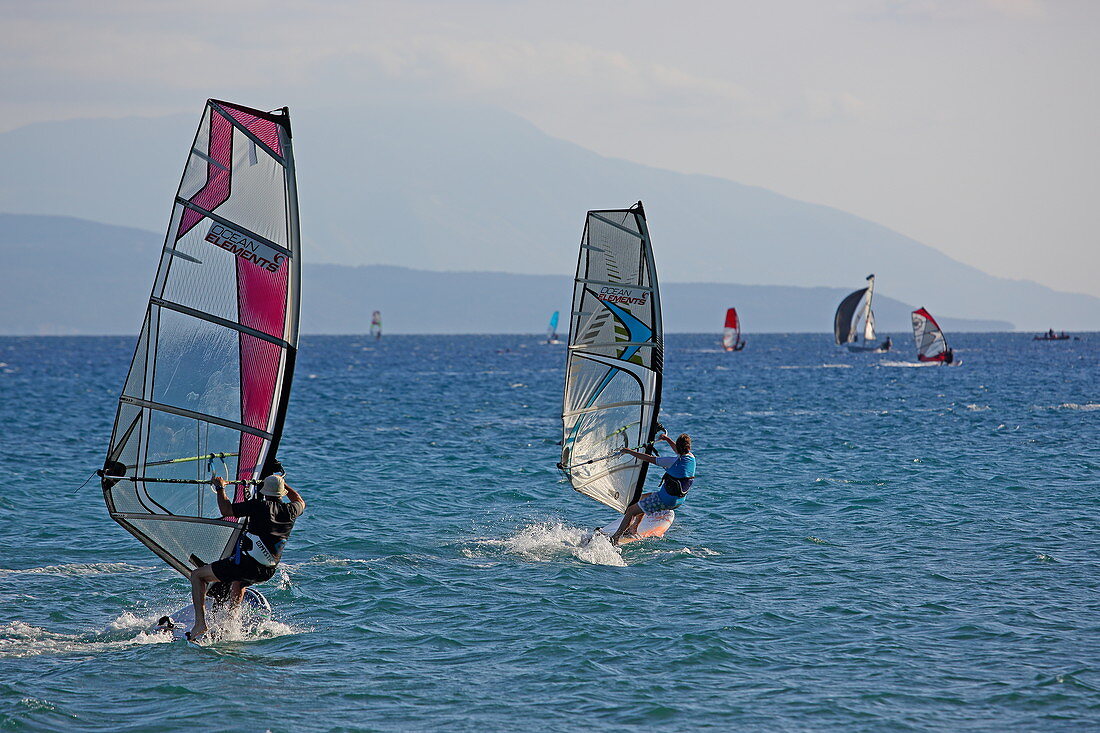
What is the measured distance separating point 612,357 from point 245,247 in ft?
27.7

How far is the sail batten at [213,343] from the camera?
12.6 m

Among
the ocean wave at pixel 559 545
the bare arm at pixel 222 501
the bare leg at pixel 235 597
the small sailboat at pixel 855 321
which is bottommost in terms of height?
the ocean wave at pixel 559 545

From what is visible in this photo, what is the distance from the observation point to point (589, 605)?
580 inches

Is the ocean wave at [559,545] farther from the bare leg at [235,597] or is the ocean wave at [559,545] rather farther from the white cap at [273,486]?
the white cap at [273,486]

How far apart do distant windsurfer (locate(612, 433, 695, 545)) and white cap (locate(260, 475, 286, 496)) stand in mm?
6981


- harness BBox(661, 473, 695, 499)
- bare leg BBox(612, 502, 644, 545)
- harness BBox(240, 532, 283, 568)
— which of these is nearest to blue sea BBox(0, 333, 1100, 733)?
bare leg BBox(612, 502, 644, 545)

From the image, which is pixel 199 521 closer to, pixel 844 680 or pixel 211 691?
pixel 211 691

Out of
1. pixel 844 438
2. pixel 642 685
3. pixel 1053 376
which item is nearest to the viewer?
pixel 642 685

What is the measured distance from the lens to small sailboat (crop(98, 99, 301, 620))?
1256 cm

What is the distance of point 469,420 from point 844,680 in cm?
3136

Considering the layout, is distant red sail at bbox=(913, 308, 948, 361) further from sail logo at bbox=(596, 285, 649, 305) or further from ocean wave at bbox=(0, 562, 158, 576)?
ocean wave at bbox=(0, 562, 158, 576)

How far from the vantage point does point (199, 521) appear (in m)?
13.1

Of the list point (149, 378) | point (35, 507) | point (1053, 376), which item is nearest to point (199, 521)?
point (149, 378)

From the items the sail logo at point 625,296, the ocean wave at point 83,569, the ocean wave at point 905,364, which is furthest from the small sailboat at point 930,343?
the ocean wave at point 83,569
